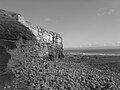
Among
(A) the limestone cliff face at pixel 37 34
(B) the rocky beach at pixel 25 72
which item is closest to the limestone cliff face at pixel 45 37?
(A) the limestone cliff face at pixel 37 34

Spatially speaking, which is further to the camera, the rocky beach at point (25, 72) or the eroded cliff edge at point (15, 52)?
the eroded cliff edge at point (15, 52)

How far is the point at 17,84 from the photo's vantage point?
25.7 feet

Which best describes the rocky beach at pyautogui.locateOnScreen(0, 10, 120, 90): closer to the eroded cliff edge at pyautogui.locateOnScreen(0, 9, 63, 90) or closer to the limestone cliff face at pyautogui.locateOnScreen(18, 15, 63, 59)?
the eroded cliff edge at pyautogui.locateOnScreen(0, 9, 63, 90)

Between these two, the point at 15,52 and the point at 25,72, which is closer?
the point at 25,72

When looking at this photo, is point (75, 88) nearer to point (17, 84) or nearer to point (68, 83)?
point (68, 83)

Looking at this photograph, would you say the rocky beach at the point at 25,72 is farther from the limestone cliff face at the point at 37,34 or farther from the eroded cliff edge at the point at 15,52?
the limestone cliff face at the point at 37,34

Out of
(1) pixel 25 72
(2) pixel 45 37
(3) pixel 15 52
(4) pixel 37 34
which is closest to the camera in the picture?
(1) pixel 25 72

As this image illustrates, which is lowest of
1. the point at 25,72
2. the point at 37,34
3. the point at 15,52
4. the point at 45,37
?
the point at 25,72

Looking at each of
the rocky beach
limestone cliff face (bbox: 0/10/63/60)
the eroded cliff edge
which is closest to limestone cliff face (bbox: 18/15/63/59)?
limestone cliff face (bbox: 0/10/63/60)

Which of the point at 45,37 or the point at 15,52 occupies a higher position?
the point at 45,37

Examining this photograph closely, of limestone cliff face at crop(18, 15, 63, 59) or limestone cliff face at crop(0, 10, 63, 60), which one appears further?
limestone cliff face at crop(18, 15, 63, 59)

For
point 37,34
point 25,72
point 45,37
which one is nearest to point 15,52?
point 25,72

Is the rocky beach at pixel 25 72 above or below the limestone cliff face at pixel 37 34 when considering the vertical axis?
below

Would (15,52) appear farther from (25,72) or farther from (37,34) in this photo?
(37,34)
